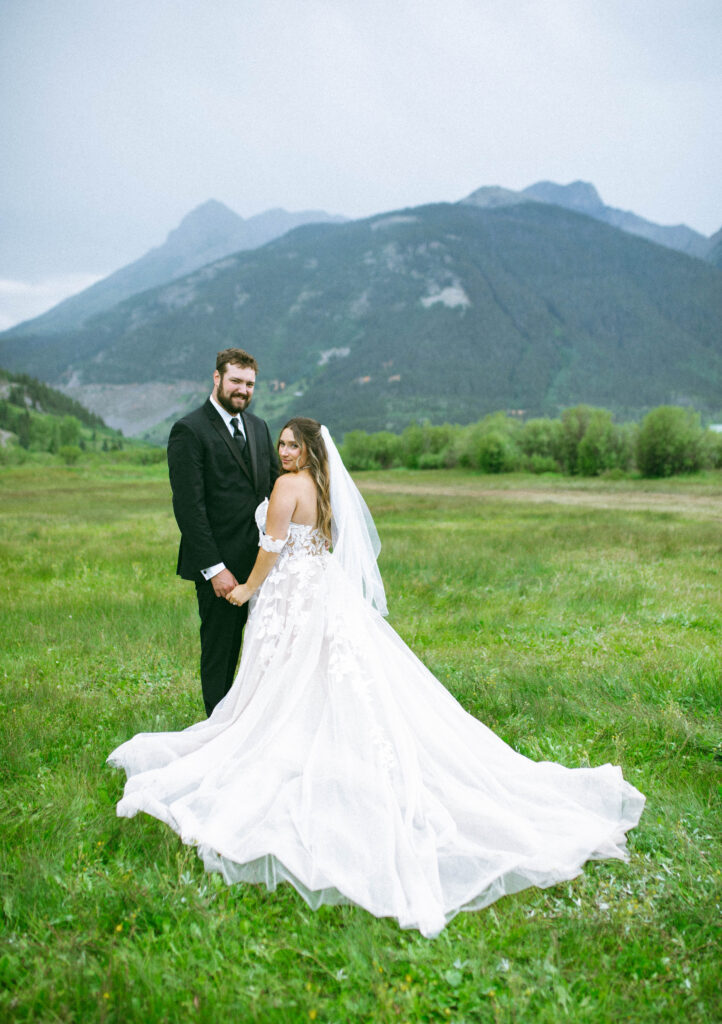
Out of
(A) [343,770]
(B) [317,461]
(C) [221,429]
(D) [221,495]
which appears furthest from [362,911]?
(C) [221,429]

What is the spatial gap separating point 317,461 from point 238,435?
0.97 metres

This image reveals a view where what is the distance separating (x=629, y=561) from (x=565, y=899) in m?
12.5

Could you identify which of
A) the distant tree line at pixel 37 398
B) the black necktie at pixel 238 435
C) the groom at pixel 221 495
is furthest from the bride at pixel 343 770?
the distant tree line at pixel 37 398

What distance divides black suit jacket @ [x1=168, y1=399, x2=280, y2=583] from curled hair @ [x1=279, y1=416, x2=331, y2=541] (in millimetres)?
729

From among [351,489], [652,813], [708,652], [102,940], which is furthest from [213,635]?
[708,652]

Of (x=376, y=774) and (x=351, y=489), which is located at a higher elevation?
(x=351, y=489)

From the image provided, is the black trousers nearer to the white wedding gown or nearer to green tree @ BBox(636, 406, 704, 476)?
the white wedding gown

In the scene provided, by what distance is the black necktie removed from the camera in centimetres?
536

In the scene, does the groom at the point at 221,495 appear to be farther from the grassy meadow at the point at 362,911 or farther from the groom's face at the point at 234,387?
the grassy meadow at the point at 362,911

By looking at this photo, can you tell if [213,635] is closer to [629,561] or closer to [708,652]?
[708,652]

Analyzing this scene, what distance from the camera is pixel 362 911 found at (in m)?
3.38

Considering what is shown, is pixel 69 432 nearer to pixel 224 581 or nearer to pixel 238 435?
pixel 238 435

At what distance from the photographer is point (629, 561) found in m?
14.8

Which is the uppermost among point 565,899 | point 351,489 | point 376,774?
point 351,489
